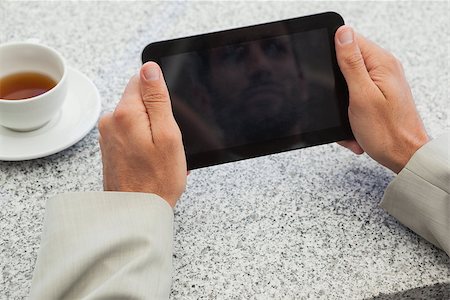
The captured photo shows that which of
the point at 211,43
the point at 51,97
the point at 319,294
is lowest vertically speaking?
the point at 319,294

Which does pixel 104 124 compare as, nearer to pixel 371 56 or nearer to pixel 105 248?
pixel 105 248

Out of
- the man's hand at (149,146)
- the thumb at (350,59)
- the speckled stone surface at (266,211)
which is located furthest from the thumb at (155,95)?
the thumb at (350,59)

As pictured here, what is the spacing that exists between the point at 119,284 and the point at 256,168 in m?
0.28

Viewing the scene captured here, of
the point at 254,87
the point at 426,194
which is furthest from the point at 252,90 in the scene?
the point at 426,194

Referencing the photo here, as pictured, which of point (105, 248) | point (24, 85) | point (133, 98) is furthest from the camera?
point (24, 85)

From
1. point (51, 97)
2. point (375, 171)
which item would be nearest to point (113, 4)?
point (51, 97)

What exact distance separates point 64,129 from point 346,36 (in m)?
0.40

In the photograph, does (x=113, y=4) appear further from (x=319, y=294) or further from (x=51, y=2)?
(x=319, y=294)

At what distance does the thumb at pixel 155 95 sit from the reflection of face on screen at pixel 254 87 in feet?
0.19

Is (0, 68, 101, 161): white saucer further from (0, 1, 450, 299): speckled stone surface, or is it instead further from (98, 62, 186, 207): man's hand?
(98, 62, 186, 207): man's hand

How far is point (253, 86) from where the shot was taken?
32.9 inches

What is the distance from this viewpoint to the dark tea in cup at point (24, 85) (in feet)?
3.00

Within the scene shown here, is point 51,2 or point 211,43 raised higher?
point 211,43

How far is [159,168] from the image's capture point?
80 centimetres
